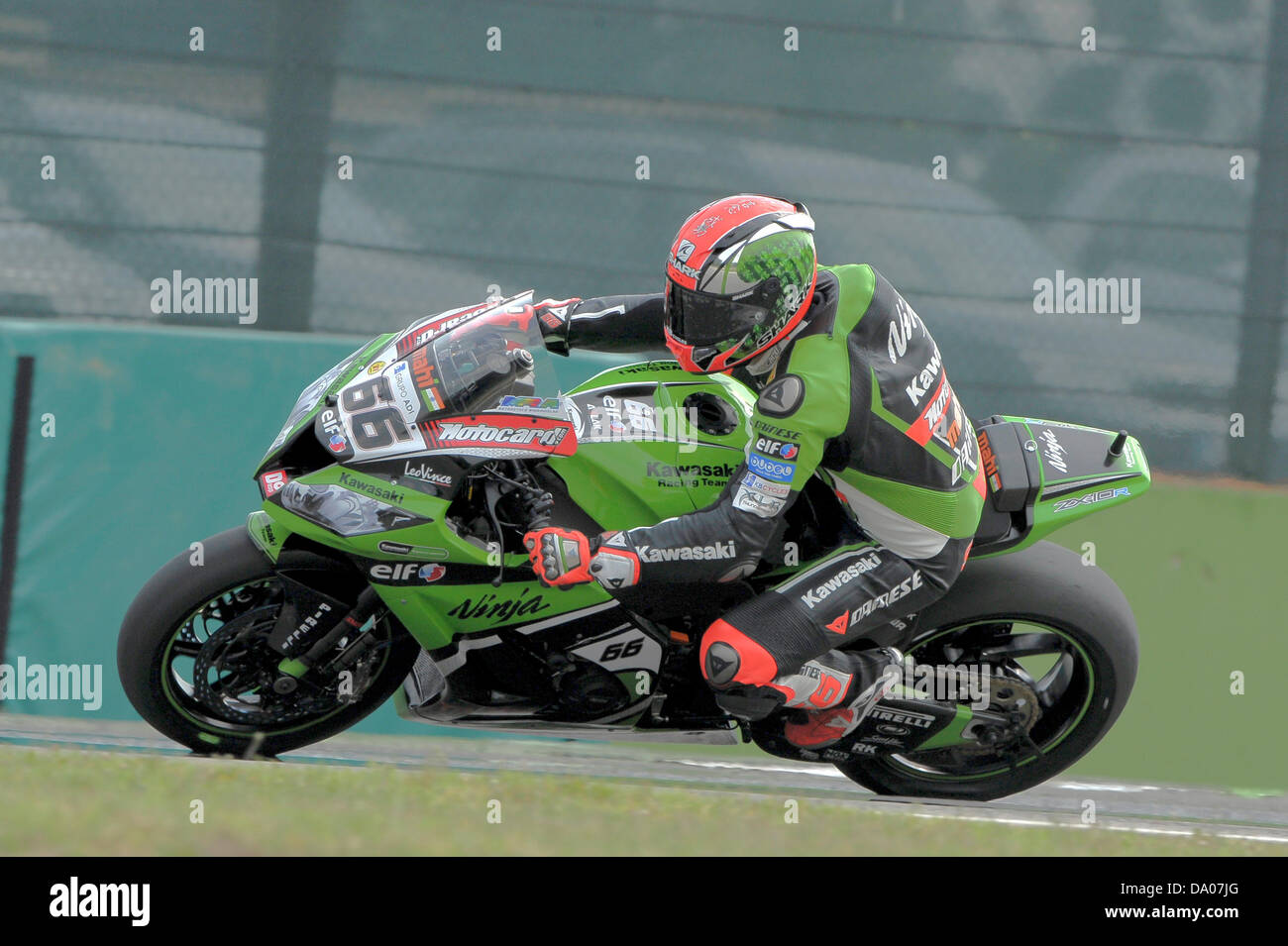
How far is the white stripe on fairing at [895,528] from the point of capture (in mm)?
3949

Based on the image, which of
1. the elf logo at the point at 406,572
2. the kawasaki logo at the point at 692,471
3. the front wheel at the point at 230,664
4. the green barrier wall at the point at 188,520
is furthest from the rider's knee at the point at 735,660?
the green barrier wall at the point at 188,520

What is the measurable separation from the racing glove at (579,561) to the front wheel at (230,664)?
2.43 ft

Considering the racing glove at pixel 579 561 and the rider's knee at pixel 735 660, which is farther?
the rider's knee at pixel 735 660

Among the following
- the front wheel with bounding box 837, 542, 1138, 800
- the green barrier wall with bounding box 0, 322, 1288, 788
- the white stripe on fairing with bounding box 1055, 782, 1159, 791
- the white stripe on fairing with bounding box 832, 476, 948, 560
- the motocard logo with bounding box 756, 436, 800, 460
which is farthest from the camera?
the white stripe on fairing with bounding box 1055, 782, 1159, 791

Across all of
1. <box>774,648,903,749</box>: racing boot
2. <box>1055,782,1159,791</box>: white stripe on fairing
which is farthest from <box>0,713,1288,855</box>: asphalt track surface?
<box>774,648,903,749</box>: racing boot

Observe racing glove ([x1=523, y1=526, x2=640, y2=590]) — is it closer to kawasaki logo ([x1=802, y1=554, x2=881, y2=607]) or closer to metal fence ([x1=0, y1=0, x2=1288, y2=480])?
kawasaki logo ([x1=802, y1=554, x2=881, y2=607])

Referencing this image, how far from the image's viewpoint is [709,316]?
12.0 ft

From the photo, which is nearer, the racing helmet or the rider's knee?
the racing helmet

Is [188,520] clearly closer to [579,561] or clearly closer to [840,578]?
[579,561]

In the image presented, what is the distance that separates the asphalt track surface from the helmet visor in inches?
60.7

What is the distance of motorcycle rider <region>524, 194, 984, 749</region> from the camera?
362 centimetres

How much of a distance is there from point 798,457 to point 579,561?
632 mm

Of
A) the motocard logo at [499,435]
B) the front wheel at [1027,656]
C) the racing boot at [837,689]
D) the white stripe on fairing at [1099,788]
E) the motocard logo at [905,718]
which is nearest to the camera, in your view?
the motocard logo at [499,435]

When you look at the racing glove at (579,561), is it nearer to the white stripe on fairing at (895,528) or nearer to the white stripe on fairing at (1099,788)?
the white stripe on fairing at (895,528)
